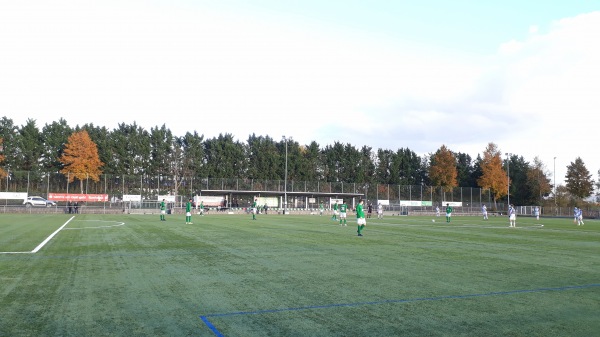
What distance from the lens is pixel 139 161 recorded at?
8550 centimetres

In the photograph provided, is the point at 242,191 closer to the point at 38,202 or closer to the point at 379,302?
the point at 38,202

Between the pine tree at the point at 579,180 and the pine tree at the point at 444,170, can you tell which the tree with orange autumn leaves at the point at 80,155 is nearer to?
the pine tree at the point at 444,170

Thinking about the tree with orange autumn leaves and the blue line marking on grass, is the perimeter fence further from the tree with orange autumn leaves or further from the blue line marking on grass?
the blue line marking on grass

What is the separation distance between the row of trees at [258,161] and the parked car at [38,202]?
5132mm

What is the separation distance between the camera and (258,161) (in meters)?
95.6

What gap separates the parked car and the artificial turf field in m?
49.6

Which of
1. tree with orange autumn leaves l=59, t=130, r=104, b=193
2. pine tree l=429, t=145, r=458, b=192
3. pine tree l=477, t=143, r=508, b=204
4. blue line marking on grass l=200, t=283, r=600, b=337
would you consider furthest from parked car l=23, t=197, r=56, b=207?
pine tree l=477, t=143, r=508, b=204

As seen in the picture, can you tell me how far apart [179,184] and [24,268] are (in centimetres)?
7052

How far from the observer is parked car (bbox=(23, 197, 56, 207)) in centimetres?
5780

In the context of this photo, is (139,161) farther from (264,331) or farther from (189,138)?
(264,331)

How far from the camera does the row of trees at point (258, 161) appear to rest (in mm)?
78438

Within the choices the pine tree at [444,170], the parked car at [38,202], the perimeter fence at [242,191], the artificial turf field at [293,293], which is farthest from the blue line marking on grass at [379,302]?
the pine tree at [444,170]

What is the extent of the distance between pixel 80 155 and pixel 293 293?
79.5 m

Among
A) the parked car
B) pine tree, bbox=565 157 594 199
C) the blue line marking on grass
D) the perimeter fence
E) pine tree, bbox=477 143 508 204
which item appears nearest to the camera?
the blue line marking on grass
